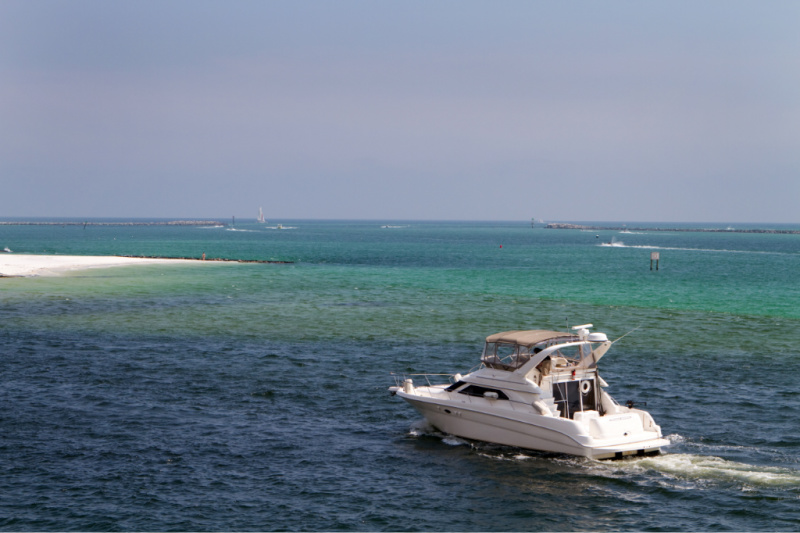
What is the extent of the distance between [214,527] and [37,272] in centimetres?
8387

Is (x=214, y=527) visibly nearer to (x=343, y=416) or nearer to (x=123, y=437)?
(x=123, y=437)

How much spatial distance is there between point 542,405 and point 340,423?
858 centimetres

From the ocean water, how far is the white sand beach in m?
28.0

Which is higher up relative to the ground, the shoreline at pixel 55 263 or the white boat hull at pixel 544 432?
the shoreline at pixel 55 263

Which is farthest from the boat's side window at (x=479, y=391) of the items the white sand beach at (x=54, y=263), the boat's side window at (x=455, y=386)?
the white sand beach at (x=54, y=263)

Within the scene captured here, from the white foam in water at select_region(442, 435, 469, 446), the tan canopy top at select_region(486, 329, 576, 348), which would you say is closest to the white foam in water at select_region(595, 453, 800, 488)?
the tan canopy top at select_region(486, 329, 576, 348)

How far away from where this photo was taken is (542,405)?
28141mm

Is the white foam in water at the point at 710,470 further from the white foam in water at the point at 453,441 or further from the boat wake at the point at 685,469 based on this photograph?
the white foam in water at the point at 453,441

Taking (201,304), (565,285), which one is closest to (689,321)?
(565,285)

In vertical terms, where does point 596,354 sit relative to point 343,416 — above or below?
above

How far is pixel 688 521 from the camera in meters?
22.7

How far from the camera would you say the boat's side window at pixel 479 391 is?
2956 cm

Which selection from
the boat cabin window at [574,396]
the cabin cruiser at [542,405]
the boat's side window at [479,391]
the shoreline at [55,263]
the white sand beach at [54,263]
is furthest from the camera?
the white sand beach at [54,263]

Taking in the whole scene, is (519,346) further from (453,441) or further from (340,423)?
(340,423)
